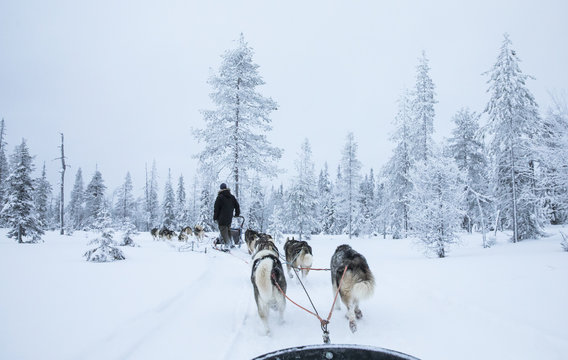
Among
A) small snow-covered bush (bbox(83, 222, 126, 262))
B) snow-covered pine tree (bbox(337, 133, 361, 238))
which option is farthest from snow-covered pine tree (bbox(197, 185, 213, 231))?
small snow-covered bush (bbox(83, 222, 126, 262))

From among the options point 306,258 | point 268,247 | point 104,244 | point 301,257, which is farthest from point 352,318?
point 104,244

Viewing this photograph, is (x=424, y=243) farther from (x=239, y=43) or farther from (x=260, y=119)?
(x=239, y=43)

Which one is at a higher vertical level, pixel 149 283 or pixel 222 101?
pixel 222 101

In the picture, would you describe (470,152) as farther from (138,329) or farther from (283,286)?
(138,329)

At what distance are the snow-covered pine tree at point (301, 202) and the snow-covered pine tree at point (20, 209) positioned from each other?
2099cm

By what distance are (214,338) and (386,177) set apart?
82.0ft

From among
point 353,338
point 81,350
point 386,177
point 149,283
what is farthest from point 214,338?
point 386,177

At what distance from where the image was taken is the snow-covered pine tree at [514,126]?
1697cm

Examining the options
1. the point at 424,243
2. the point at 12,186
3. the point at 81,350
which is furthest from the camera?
the point at 12,186

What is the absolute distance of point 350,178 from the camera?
31.2 metres

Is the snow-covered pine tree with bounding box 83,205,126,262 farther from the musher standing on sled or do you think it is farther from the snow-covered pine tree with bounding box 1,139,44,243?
the snow-covered pine tree with bounding box 1,139,44,243

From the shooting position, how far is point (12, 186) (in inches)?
627

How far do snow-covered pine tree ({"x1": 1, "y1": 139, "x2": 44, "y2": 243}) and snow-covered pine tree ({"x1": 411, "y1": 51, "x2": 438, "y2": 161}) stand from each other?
26.4m

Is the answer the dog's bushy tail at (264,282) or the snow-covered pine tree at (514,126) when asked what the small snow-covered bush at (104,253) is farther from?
the snow-covered pine tree at (514,126)
